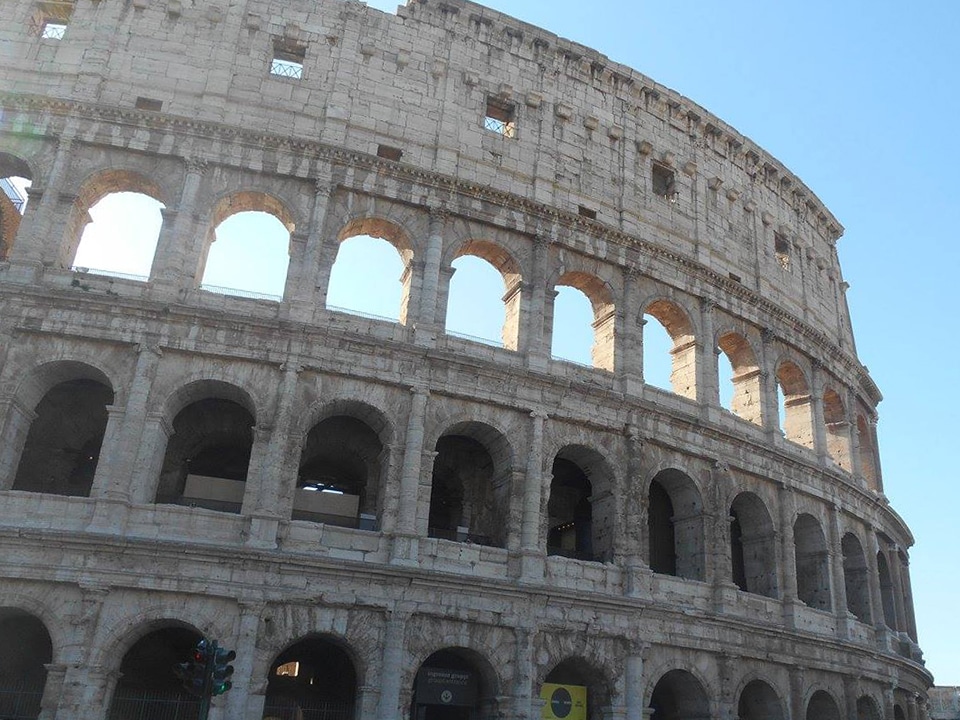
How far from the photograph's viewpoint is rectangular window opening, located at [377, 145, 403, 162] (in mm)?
19859

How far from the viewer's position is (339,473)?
A: 19.1 m

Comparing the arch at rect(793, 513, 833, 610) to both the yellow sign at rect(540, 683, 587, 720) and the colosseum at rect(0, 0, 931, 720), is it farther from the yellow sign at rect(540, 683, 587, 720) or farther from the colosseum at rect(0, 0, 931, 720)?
the yellow sign at rect(540, 683, 587, 720)

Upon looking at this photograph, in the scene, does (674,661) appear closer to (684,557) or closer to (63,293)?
(684,557)

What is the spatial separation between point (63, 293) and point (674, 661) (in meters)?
14.6

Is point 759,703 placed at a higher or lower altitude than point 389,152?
lower

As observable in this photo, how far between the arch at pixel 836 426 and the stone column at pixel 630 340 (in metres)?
8.29

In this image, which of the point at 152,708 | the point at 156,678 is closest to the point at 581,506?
the point at 156,678

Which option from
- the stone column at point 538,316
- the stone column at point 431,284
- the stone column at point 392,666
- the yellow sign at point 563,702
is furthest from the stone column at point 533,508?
the stone column at point 431,284

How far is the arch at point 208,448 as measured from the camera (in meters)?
16.8

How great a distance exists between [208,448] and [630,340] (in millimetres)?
10105

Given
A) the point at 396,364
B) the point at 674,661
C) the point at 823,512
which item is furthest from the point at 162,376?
the point at 823,512

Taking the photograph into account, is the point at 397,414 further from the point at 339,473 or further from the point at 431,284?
the point at 431,284

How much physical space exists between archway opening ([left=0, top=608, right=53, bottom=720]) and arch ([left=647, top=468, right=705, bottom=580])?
12.6 metres

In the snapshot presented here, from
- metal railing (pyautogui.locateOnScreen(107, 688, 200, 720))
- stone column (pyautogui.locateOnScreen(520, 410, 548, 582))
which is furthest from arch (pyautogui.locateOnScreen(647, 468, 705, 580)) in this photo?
metal railing (pyautogui.locateOnScreen(107, 688, 200, 720))
